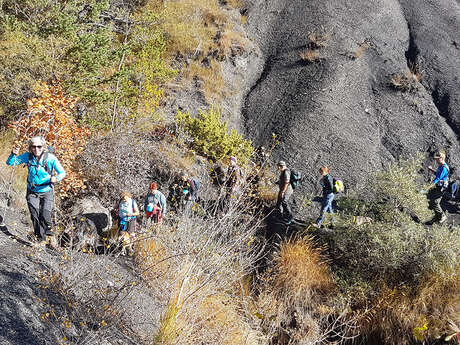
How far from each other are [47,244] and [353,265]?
580 cm

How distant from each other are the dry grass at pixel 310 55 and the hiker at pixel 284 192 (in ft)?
30.9

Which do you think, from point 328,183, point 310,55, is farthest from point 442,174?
point 310,55

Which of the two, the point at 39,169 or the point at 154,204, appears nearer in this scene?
the point at 39,169

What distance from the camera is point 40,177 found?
469cm

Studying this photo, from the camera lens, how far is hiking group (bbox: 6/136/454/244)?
466 centimetres

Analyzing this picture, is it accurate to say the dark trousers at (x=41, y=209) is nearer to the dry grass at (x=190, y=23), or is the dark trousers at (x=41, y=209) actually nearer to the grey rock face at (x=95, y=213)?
the grey rock face at (x=95, y=213)

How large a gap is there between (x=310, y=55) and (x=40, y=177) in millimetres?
14345

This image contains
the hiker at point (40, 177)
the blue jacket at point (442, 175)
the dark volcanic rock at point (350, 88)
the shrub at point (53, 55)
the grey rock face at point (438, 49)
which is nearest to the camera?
the hiker at point (40, 177)

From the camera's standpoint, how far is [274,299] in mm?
6551

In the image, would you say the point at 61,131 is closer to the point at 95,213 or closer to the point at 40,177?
the point at 95,213

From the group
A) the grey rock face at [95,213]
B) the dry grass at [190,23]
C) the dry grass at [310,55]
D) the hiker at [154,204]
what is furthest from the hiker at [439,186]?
the dry grass at [190,23]

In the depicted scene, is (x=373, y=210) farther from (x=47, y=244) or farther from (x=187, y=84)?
(x=187, y=84)

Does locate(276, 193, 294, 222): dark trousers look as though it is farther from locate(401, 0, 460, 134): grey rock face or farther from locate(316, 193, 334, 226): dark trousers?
locate(401, 0, 460, 134): grey rock face

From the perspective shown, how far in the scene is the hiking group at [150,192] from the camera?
4664 mm
